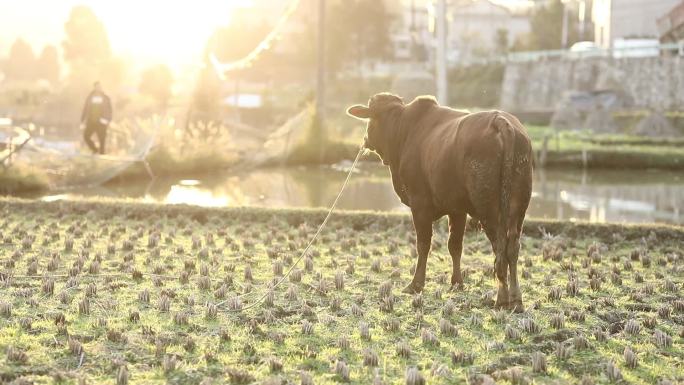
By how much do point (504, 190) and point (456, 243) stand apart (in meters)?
2.12

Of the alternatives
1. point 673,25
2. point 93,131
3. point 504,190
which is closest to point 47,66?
point 673,25

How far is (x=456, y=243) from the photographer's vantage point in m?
12.1

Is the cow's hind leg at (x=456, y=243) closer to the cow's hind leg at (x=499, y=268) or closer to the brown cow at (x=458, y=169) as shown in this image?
the brown cow at (x=458, y=169)

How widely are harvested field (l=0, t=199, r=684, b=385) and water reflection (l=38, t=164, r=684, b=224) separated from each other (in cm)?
520

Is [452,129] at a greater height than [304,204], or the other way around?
[452,129]

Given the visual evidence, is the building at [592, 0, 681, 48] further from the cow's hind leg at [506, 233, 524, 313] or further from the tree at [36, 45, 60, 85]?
the tree at [36, 45, 60, 85]

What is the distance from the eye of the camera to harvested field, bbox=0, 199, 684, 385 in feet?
→ 26.1

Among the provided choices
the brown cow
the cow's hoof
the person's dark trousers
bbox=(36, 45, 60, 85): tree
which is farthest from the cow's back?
bbox=(36, 45, 60, 85): tree

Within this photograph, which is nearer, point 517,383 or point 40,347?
point 517,383

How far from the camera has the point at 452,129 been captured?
36.1ft

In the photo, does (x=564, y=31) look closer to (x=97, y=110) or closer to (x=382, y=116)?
(x=97, y=110)

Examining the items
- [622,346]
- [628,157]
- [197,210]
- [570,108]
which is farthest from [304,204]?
[570,108]

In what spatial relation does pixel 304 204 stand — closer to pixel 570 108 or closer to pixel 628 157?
pixel 628 157

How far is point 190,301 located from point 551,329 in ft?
12.4
